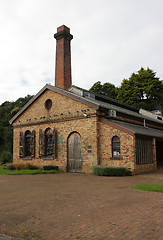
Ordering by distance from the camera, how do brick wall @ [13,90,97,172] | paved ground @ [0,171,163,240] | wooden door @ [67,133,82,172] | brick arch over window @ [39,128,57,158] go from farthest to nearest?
brick arch over window @ [39,128,57,158] < wooden door @ [67,133,82,172] < brick wall @ [13,90,97,172] < paved ground @ [0,171,163,240]

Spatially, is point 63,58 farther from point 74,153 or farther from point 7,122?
point 7,122

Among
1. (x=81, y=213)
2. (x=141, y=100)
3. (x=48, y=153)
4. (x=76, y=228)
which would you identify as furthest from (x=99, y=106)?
(x=141, y=100)

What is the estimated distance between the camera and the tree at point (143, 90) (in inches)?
1446

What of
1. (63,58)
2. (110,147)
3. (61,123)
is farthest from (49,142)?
(63,58)

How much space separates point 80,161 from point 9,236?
12.6 metres

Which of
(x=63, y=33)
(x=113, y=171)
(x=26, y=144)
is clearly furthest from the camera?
(x=63, y=33)

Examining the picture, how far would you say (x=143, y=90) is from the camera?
38125 mm

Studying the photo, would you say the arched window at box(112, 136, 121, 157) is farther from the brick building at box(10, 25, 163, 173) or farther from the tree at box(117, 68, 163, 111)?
the tree at box(117, 68, 163, 111)

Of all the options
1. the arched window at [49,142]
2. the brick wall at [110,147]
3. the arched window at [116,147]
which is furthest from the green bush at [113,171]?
the arched window at [49,142]

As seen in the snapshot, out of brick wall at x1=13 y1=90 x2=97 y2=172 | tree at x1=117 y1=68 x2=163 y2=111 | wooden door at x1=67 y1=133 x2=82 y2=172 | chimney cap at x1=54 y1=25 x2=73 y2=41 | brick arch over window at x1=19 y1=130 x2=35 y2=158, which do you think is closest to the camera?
brick wall at x1=13 y1=90 x2=97 y2=172

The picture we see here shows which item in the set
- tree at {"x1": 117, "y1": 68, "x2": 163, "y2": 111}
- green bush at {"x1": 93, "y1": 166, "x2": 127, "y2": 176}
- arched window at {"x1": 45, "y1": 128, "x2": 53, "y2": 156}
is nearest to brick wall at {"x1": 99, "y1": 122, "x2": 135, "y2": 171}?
green bush at {"x1": 93, "y1": 166, "x2": 127, "y2": 176}

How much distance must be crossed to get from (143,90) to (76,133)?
24.9 meters

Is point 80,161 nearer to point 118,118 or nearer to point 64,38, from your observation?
point 118,118

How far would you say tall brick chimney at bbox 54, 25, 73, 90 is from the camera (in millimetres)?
23250
